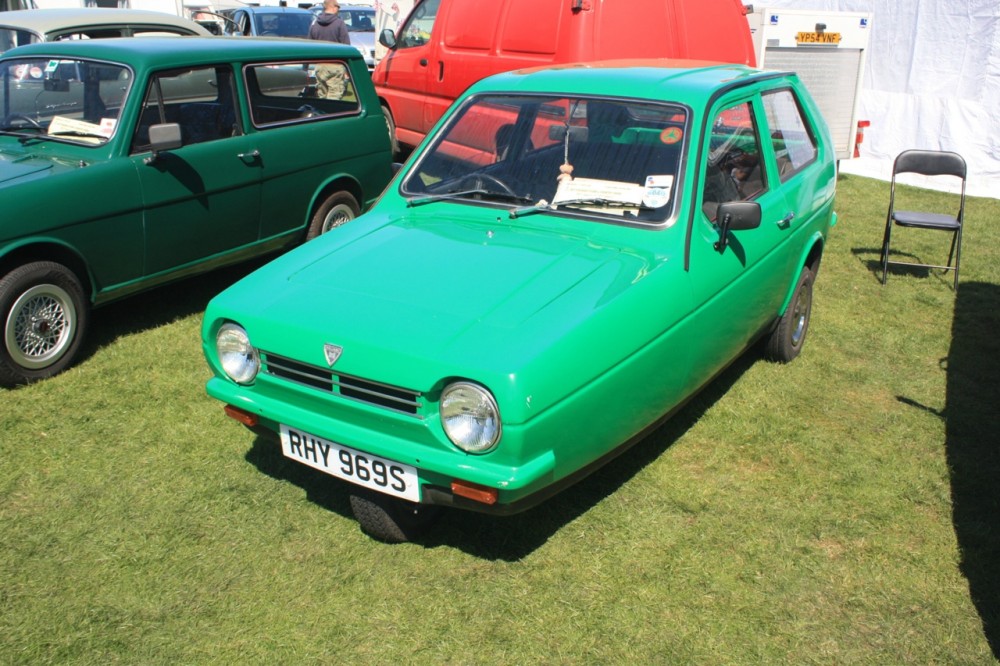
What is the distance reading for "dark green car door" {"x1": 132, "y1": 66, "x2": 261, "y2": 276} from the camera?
5.47m

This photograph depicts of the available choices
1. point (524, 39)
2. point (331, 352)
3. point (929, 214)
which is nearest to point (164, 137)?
point (331, 352)

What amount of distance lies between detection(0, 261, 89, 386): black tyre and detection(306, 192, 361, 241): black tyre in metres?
1.93

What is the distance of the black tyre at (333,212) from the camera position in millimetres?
6727

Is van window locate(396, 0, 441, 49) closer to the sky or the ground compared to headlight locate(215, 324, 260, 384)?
closer to the sky

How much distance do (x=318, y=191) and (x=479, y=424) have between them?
412cm

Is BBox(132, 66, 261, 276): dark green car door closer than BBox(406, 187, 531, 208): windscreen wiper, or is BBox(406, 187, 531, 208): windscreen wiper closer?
BBox(406, 187, 531, 208): windscreen wiper

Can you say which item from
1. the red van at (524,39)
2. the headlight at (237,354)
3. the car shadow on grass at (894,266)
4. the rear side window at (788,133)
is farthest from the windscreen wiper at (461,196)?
the car shadow on grass at (894,266)

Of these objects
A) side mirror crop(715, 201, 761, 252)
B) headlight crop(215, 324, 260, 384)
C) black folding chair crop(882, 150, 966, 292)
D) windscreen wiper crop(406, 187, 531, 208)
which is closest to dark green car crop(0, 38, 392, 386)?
windscreen wiper crop(406, 187, 531, 208)

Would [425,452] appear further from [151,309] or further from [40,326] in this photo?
[151,309]

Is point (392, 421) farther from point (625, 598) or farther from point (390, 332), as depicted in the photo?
point (625, 598)

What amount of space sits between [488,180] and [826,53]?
24.2 ft

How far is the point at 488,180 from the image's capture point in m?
4.27

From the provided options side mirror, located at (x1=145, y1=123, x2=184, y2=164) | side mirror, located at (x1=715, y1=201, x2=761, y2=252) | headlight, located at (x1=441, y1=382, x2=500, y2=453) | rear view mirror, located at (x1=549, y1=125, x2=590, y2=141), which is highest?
rear view mirror, located at (x1=549, y1=125, x2=590, y2=141)

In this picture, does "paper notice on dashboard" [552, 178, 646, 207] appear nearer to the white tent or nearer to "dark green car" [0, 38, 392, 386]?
"dark green car" [0, 38, 392, 386]
